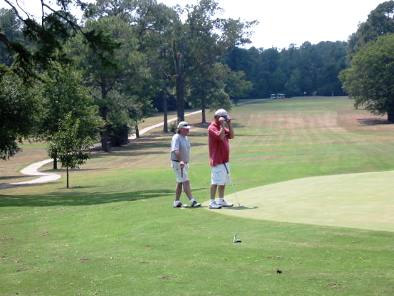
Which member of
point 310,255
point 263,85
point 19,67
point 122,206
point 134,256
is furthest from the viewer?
point 263,85

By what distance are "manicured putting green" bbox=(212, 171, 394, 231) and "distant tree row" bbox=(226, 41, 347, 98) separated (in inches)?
6134

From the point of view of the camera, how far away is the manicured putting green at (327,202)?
38.7 ft

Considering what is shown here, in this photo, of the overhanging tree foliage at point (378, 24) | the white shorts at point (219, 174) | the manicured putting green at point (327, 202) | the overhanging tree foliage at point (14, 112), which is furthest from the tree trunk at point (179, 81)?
the white shorts at point (219, 174)

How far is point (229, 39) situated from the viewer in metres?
93.4

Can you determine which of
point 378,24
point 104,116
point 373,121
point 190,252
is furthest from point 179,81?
point 190,252

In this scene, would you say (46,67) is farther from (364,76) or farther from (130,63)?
(364,76)

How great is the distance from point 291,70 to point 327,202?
171 meters

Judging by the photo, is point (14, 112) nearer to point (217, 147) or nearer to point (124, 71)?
point (217, 147)

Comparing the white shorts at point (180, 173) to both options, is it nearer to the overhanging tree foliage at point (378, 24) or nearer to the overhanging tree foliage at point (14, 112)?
the overhanging tree foliage at point (14, 112)

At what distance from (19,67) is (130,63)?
5279cm

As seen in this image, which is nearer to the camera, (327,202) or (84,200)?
(327,202)

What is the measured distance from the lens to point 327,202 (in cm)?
1395

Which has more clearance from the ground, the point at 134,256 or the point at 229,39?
the point at 229,39

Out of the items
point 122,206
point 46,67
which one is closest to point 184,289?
point 122,206
